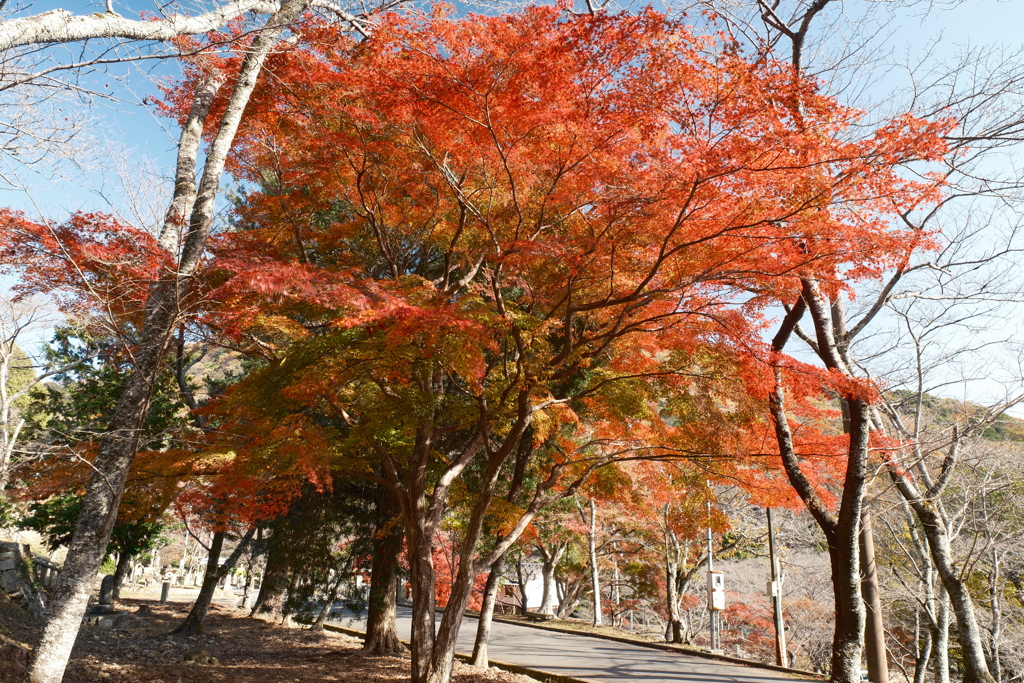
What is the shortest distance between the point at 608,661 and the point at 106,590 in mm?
14950

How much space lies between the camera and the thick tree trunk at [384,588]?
1133cm

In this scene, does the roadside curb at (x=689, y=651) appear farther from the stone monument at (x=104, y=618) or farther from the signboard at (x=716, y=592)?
the stone monument at (x=104, y=618)

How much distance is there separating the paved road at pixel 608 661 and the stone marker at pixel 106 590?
8.82m

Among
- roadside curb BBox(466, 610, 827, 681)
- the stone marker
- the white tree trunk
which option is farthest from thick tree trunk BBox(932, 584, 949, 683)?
the stone marker

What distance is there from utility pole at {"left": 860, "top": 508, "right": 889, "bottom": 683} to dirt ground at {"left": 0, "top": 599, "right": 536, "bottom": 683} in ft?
16.5

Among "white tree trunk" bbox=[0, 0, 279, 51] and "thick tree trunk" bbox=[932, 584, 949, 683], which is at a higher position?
"white tree trunk" bbox=[0, 0, 279, 51]

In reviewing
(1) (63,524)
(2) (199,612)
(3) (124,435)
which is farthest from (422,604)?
(1) (63,524)

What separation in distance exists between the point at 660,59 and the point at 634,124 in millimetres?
782

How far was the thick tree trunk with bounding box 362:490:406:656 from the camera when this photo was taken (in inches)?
446

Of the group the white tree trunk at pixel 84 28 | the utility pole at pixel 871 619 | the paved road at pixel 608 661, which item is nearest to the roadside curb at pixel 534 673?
the paved road at pixel 608 661

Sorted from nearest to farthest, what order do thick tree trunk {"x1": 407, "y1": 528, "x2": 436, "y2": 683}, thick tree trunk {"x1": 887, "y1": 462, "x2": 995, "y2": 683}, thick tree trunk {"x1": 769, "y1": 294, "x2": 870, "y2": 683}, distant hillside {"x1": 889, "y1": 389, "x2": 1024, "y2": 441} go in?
thick tree trunk {"x1": 769, "y1": 294, "x2": 870, "y2": 683}, thick tree trunk {"x1": 407, "y1": 528, "x2": 436, "y2": 683}, thick tree trunk {"x1": 887, "y1": 462, "x2": 995, "y2": 683}, distant hillside {"x1": 889, "y1": 389, "x2": 1024, "y2": 441}

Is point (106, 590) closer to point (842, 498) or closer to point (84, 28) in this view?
point (84, 28)

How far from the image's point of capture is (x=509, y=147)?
739 centimetres

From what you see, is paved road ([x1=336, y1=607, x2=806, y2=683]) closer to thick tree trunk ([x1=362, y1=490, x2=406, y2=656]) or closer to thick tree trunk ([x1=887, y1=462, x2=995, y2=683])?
thick tree trunk ([x1=362, y1=490, x2=406, y2=656])
